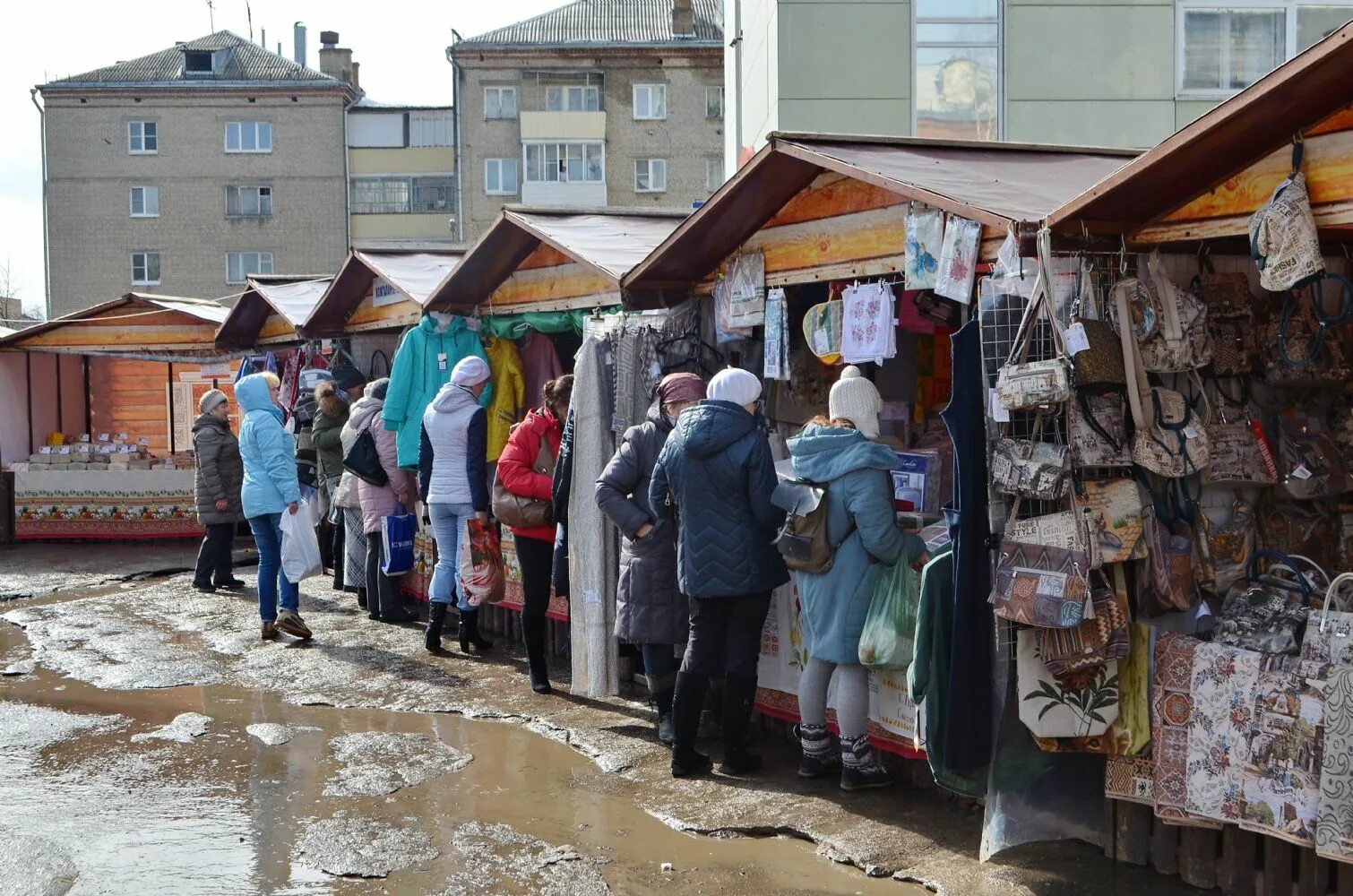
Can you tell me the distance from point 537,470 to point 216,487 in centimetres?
492

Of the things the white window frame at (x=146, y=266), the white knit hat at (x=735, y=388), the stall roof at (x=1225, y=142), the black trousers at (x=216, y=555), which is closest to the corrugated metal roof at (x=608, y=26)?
the white window frame at (x=146, y=266)

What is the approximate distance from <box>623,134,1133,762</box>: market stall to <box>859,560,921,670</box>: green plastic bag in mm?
262

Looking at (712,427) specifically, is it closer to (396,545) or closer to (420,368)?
(420,368)

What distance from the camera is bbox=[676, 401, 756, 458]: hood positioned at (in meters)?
6.16

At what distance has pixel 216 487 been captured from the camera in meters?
11.7

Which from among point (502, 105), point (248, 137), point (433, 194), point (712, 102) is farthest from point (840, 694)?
point (248, 137)

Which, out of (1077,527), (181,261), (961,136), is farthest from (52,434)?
(181,261)

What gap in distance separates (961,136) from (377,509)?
6037 millimetres

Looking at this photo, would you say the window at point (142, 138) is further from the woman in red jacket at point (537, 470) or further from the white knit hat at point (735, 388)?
the white knit hat at point (735, 388)

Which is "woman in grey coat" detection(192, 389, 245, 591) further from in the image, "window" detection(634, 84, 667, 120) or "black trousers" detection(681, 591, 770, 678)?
"window" detection(634, 84, 667, 120)

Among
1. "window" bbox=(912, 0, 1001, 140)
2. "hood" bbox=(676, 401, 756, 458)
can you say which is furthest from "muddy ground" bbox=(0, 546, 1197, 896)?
"window" bbox=(912, 0, 1001, 140)

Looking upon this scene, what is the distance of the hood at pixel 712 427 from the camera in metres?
6.16

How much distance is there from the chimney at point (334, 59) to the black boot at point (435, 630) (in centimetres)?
4215

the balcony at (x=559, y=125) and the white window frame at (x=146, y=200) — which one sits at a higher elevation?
the balcony at (x=559, y=125)
